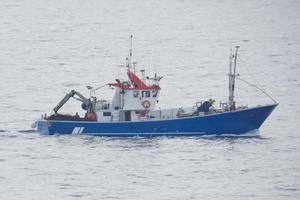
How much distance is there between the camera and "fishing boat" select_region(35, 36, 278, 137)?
427 ft

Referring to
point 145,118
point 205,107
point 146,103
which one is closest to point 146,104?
point 146,103

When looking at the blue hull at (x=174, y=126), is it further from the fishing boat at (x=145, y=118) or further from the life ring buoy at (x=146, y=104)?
the life ring buoy at (x=146, y=104)

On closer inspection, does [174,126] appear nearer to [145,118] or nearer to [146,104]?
[145,118]

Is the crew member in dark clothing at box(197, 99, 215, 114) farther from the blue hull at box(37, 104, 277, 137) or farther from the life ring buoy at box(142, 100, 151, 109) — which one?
the life ring buoy at box(142, 100, 151, 109)

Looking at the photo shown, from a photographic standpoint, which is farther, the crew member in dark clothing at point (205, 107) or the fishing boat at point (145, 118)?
the crew member in dark clothing at point (205, 107)

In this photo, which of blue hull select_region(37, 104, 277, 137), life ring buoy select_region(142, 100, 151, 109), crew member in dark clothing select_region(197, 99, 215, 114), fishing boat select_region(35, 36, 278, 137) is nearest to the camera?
blue hull select_region(37, 104, 277, 137)

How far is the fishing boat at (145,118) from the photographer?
130 metres

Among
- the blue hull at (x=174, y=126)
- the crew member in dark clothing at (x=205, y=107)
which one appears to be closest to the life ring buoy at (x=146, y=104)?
the blue hull at (x=174, y=126)

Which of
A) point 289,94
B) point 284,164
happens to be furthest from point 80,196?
point 289,94

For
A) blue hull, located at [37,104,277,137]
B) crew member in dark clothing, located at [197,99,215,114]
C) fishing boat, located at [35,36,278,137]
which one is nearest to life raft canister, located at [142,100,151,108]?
fishing boat, located at [35,36,278,137]

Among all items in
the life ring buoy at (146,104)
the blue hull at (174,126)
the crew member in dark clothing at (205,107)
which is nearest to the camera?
the blue hull at (174,126)

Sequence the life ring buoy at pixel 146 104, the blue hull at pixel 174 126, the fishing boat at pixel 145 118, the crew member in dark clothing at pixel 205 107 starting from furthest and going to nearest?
the life ring buoy at pixel 146 104 < the crew member in dark clothing at pixel 205 107 < the fishing boat at pixel 145 118 < the blue hull at pixel 174 126

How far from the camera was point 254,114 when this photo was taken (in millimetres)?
131875

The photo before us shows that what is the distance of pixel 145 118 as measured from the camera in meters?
131
